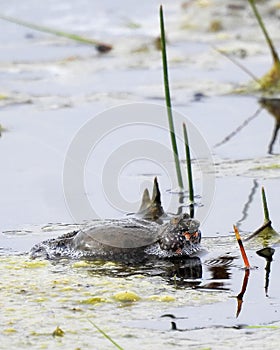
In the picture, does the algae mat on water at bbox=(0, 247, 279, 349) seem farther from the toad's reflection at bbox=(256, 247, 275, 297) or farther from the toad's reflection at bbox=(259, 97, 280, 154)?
the toad's reflection at bbox=(259, 97, 280, 154)

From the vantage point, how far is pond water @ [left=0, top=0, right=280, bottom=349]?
12.8 ft

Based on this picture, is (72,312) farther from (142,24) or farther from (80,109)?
(142,24)

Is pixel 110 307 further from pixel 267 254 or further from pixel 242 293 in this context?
pixel 267 254

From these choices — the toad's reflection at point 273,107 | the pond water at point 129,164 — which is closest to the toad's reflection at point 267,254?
the pond water at point 129,164

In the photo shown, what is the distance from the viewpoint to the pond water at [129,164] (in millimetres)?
3898

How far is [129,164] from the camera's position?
628 centimetres

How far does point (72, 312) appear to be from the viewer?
3.96 m

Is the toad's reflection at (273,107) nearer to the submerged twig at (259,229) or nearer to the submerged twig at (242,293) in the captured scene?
the submerged twig at (259,229)

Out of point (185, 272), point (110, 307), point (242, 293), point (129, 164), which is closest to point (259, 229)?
point (185, 272)

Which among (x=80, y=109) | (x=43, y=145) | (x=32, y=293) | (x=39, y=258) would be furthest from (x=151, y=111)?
(x=32, y=293)

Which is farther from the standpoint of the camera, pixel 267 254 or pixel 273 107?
pixel 273 107

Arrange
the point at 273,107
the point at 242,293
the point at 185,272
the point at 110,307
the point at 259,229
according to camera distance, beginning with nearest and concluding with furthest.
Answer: the point at 110,307
the point at 242,293
the point at 185,272
the point at 259,229
the point at 273,107

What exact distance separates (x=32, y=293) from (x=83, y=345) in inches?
23.5

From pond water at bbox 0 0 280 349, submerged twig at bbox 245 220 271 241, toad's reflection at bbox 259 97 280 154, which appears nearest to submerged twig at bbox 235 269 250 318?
pond water at bbox 0 0 280 349
